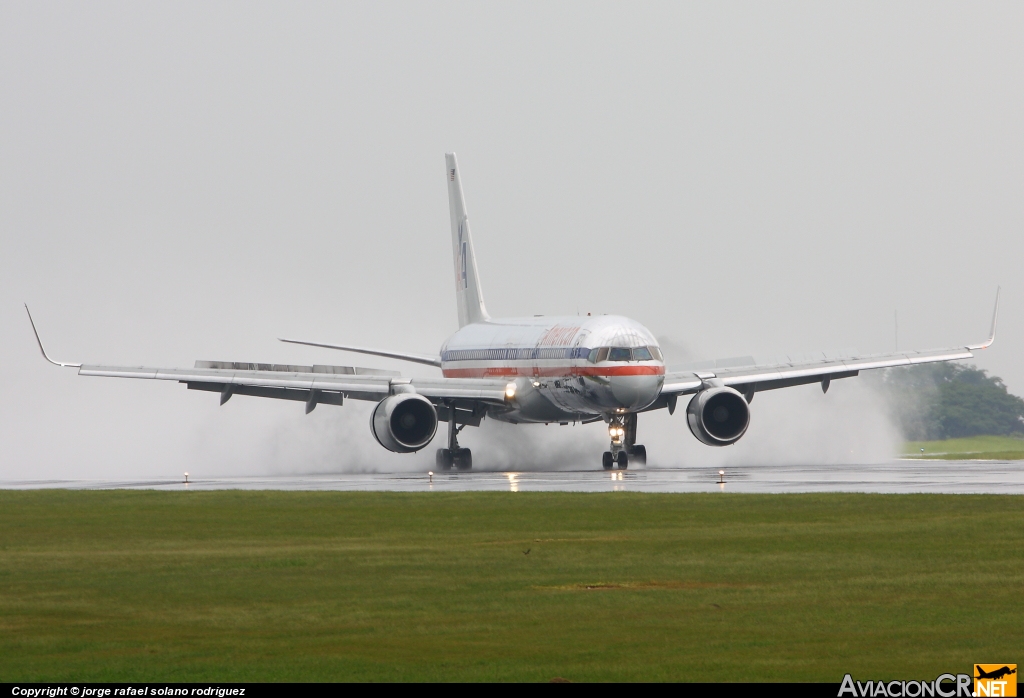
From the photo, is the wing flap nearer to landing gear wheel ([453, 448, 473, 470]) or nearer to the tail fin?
landing gear wheel ([453, 448, 473, 470])

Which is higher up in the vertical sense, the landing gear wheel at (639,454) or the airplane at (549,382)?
the airplane at (549,382)

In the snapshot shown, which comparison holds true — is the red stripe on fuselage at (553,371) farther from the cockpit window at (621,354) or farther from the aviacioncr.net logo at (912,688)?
the aviacioncr.net logo at (912,688)

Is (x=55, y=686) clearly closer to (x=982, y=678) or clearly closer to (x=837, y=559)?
(x=982, y=678)

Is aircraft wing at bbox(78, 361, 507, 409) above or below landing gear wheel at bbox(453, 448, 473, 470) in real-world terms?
above

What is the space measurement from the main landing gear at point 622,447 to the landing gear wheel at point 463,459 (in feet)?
17.4

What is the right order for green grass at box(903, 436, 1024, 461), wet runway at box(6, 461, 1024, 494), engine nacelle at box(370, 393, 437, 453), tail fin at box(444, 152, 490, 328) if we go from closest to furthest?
wet runway at box(6, 461, 1024, 494) → engine nacelle at box(370, 393, 437, 453) → tail fin at box(444, 152, 490, 328) → green grass at box(903, 436, 1024, 461)

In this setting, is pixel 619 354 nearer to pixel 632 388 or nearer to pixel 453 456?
pixel 632 388

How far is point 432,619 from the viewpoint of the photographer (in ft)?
58.5

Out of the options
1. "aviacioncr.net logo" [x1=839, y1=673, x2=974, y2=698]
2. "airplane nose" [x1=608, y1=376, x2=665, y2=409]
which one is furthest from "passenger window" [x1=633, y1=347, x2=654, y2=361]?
"aviacioncr.net logo" [x1=839, y1=673, x2=974, y2=698]

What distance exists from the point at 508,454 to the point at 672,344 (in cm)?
1511

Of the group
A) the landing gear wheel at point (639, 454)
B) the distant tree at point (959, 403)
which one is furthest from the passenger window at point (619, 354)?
the distant tree at point (959, 403)

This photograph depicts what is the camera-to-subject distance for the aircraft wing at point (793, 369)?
189ft

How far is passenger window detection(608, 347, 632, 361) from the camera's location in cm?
5181

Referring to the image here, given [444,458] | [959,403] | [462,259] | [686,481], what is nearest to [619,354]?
[444,458]
